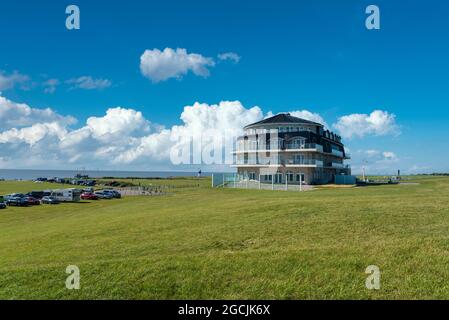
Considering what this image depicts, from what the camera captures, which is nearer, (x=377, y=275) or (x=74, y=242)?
(x=377, y=275)

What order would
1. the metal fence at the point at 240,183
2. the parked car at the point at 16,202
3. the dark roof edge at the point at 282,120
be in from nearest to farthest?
the parked car at the point at 16,202 < the metal fence at the point at 240,183 < the dark roof edge at the point at 282,120

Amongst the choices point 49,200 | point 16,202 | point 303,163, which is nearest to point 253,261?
point 16,202

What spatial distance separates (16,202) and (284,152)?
42.9 meters

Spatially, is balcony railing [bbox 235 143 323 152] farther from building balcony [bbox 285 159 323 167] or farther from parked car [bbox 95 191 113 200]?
parked car [bbox 95 191 113 200]

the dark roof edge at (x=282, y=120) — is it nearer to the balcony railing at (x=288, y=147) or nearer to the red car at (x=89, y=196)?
the balcony railing at (x=288, y=147)

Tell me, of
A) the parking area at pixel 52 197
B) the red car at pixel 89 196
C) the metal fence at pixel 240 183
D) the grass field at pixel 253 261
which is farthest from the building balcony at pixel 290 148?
the grass field at pixel 253 261

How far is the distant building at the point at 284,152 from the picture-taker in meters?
62.6

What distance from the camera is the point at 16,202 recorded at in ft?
168

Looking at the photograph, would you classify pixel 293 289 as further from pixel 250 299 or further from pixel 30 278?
pixel 30 278

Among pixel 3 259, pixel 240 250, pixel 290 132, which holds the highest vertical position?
pixel 290 132

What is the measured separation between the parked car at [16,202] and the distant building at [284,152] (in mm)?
35470
